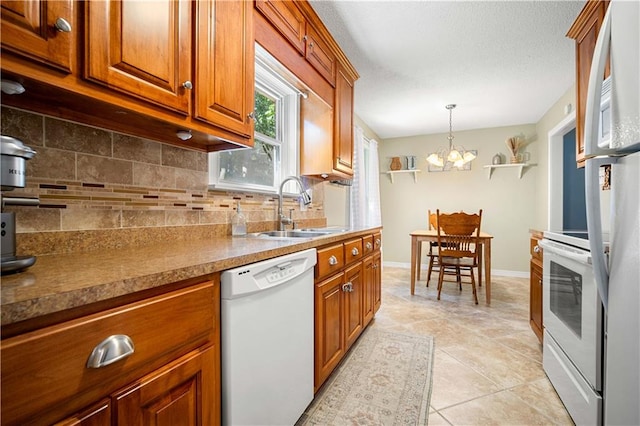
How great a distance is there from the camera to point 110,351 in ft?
1.95

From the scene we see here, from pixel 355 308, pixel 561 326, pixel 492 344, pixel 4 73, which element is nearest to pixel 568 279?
pixel 561 326

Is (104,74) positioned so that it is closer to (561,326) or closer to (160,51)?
(160,51)

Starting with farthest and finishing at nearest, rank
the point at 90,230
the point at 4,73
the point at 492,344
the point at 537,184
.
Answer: the point at 537,184 < the point at 492,344 < the point at 90,230 < the point at 4,73

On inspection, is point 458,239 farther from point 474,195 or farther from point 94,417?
point 94,417

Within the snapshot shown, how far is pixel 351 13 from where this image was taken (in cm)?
210

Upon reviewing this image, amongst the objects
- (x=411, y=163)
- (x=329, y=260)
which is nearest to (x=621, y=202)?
(x=329, y=260)

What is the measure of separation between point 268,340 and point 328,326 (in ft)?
2.03

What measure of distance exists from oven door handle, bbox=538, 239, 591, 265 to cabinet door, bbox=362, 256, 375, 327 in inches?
45.3

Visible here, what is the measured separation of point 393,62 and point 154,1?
2.30m

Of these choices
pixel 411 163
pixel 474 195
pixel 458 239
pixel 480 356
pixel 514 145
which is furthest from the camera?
pixel 411 163

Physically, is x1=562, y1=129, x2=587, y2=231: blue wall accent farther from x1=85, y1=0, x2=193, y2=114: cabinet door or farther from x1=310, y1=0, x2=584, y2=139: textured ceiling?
x1=85, y1=0, x2=193, y2=114: cabinet door

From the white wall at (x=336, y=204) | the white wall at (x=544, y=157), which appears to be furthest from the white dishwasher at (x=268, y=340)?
the white wall at (x=544, y=157)

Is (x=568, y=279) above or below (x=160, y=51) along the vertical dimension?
below

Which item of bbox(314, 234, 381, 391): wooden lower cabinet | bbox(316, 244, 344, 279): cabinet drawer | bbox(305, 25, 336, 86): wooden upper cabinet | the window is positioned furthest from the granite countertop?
bbox(305, 25, 336, 86): wooden upper cabinet
